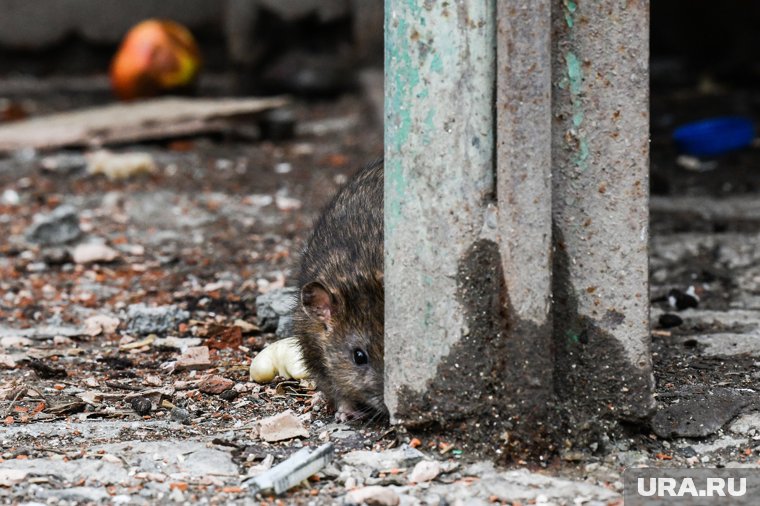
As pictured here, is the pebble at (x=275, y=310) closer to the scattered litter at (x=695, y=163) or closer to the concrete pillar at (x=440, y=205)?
the concrete pillar at (x=440, y=205)

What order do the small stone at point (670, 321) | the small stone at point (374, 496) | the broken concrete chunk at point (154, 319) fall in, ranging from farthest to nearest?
the broken concrete chunk at point (154, 319) → the small stone at point (670, 321) → the small stone at point (374, 496)

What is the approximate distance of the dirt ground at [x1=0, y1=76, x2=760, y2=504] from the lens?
11.9 feet

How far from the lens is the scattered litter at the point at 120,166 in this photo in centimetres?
877

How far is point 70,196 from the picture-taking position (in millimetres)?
8289

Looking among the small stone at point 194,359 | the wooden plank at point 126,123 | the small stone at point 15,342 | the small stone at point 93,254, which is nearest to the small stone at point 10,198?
the wooden plank at point 126,123

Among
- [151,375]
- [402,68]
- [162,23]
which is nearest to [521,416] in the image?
[402,68]

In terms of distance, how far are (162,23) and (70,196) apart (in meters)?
3.35

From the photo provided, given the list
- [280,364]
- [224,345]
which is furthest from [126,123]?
[280,364]

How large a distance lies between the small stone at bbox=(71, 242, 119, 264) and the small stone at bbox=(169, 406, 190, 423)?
2709mm

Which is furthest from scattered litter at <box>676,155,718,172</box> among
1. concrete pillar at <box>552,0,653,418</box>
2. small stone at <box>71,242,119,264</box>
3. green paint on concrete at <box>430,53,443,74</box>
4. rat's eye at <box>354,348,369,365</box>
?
green paint on concrete at <box>430,53,443,74</box>

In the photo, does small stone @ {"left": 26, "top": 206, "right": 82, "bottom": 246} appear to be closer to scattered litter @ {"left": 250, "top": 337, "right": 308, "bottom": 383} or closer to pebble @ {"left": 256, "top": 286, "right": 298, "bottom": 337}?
pebble @ {"left": 256, "top": 286, "right": 298, "bottom": 337}

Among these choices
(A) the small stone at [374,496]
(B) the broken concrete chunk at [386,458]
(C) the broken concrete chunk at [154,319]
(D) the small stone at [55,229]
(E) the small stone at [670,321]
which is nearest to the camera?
(A) the small stone at [374,496]

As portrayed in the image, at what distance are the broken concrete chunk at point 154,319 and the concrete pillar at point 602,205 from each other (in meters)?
2.34

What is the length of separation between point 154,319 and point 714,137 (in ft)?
16.3
